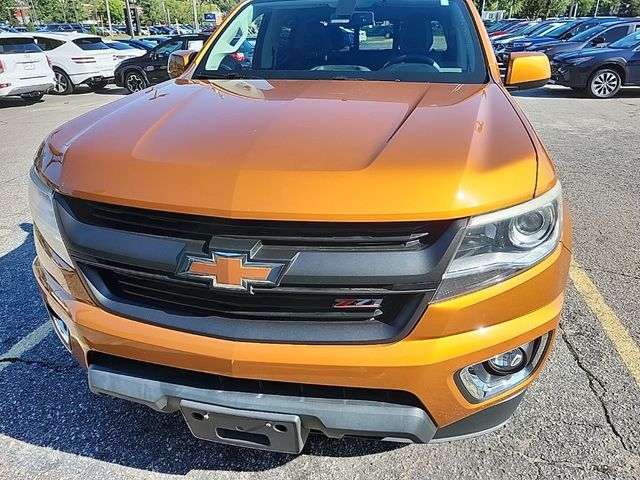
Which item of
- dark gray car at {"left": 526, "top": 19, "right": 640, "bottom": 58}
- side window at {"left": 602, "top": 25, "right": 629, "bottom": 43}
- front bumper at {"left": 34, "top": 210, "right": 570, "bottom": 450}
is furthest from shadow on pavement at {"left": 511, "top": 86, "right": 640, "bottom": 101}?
front bumper at {"left": 34, "top": 210, "right": 570, "bottom": 450}

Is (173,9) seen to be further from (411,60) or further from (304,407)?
(304,407)

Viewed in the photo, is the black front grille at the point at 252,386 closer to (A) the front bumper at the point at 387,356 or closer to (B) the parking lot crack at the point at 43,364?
(A) the front bumper at the point at 387,356

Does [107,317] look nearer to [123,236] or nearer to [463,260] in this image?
[123,236]

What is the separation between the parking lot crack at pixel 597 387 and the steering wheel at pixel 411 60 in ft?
5.56

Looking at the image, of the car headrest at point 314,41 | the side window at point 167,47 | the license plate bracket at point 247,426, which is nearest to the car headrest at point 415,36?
the car headrest at point 314,41

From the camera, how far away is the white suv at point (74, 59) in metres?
14.2

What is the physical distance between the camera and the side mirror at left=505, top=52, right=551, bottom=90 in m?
3.28

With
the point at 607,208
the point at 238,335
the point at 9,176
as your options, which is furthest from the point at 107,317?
the point at 9,176

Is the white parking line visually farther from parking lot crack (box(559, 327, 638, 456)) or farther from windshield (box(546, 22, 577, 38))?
windshield (box(546, 22, 577, 38))

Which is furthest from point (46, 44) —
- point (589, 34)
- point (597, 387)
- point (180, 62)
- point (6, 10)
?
point (6, 10)

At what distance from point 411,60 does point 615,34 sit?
45.3 feet

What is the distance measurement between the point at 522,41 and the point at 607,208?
1511 cm

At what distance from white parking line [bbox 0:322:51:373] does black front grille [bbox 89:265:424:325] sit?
152 cm

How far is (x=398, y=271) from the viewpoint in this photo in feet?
5.07
